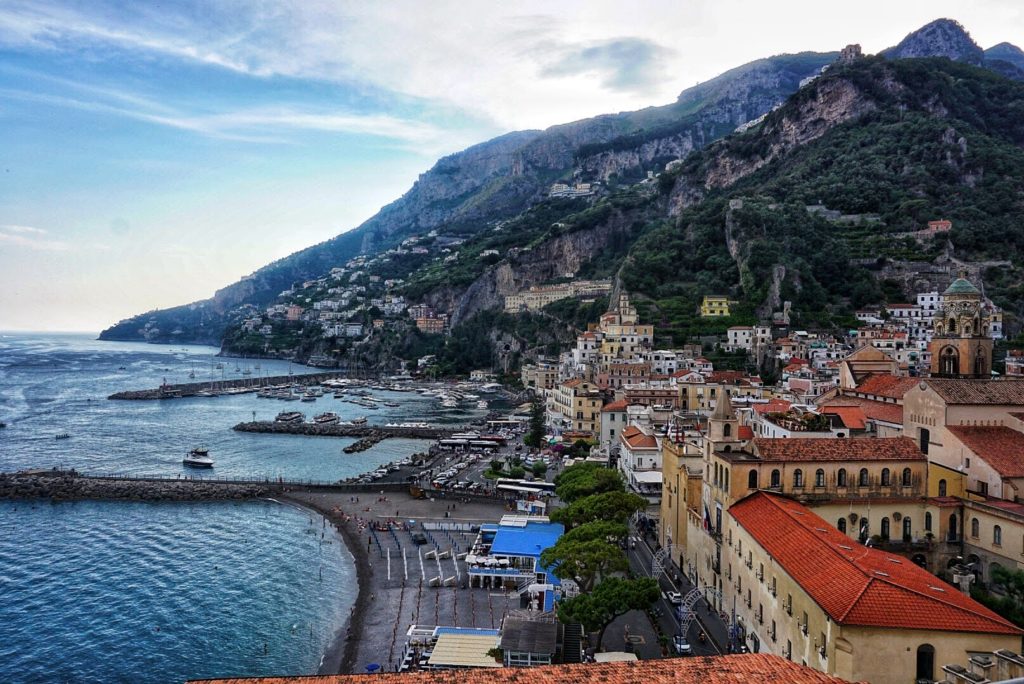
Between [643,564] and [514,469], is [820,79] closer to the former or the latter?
[514,469]

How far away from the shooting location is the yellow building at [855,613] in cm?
1402

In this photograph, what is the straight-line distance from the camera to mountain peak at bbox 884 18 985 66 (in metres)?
186

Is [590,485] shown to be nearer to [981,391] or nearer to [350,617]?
[350,617]

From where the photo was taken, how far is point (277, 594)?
30031 mm

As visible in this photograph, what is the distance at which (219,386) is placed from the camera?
11431 centimetres

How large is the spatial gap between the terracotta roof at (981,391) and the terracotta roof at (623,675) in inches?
751

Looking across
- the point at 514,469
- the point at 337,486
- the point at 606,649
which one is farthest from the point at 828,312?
the point at 606,649

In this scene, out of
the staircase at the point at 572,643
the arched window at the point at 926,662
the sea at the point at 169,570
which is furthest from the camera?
the sea at the point at 169,570

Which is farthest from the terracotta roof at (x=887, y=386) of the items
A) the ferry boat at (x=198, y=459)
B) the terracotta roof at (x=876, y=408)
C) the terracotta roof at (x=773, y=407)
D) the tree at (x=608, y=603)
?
the ferry boat at (x=198, y=459)

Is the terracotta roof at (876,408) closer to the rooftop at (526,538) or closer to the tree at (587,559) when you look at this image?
the rooftop at (526,538)

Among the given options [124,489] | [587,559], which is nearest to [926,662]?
[587,559]

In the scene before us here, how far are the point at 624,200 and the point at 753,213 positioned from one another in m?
55.6

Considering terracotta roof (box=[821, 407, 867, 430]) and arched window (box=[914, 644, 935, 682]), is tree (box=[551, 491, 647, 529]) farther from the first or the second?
arched window (box=[914, 644, 935, 682])

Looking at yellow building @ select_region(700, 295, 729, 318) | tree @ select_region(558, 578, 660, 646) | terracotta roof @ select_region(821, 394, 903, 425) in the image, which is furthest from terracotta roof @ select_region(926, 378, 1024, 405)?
yellow building @ select_region(700, 295, 729, 318)
